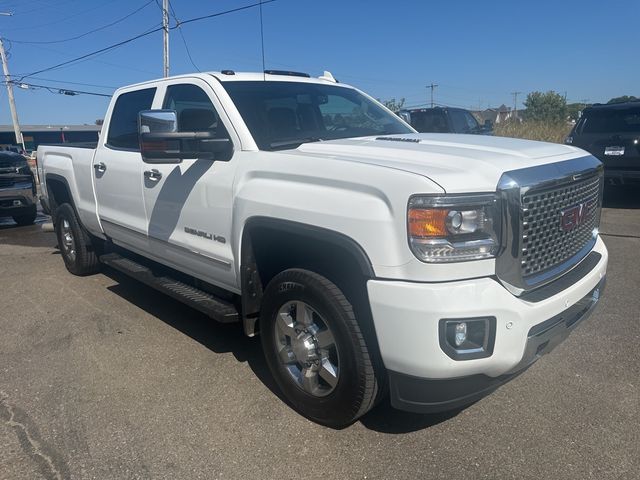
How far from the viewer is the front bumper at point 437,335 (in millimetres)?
2350

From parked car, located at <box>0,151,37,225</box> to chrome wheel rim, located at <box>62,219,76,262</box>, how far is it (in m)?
4.41

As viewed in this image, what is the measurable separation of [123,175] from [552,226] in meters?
3.47

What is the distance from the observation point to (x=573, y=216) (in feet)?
9.66

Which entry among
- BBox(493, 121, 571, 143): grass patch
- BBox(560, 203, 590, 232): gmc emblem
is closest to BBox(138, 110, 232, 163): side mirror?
BBox(560, 203, 590, 232): gmc emblem

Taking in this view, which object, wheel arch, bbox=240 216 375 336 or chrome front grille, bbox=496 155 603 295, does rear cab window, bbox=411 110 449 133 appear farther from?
wheel arch, bbox=240 216 375 336

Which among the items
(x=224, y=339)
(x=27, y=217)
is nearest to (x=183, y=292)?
(x=224, y=339)

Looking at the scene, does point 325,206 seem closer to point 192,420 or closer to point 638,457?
point 192,420

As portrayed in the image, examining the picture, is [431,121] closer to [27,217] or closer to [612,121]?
[612,121]

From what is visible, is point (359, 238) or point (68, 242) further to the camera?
point (68, 242)

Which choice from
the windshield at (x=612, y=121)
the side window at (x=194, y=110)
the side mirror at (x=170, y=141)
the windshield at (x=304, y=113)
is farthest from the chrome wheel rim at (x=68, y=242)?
the windshield at (x=612, y=121)

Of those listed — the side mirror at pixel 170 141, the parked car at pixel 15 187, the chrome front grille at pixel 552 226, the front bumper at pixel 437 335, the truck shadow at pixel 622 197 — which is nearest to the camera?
the front bumper at pixel 437 335

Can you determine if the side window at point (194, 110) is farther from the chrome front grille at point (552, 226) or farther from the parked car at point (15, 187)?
the parked car at point (15, 187)

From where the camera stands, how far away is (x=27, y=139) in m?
73.9

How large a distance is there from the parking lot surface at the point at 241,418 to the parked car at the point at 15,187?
20.2 ft
